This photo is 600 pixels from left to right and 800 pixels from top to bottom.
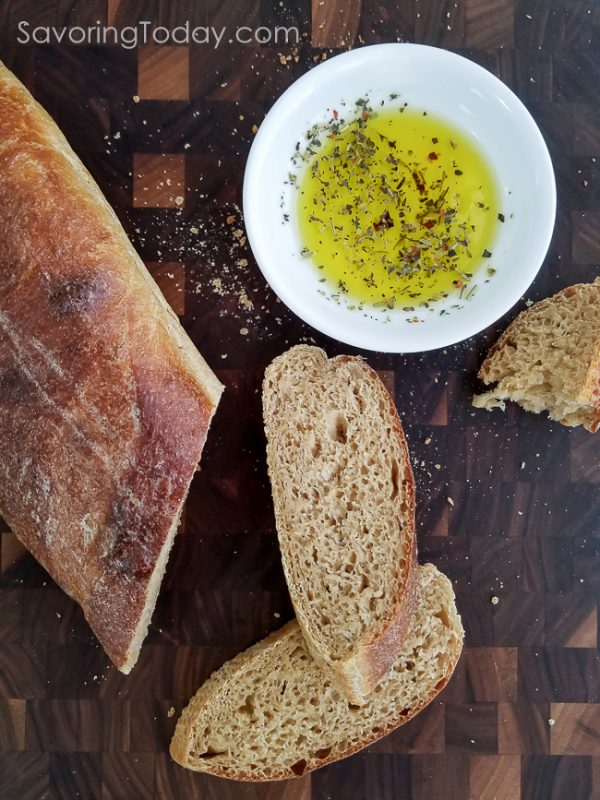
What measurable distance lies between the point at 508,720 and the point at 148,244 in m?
2.19

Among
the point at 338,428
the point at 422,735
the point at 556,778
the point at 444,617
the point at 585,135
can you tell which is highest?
the point at 585,135

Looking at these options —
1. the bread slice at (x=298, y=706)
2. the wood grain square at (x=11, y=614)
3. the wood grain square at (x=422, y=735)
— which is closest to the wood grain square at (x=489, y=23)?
the bread slice at (x=298, y=706)

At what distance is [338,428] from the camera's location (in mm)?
2576

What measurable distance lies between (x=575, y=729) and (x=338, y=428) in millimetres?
1448

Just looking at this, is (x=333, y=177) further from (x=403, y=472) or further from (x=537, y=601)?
(x=537, y=601)

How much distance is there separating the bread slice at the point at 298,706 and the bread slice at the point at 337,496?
0.12 meters

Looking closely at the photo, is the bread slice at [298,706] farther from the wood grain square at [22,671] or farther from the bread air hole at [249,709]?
the wood grain square at [22,671]

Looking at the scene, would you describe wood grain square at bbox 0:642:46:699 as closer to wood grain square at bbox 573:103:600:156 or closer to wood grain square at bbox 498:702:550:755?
wood grain square at bbox 498:702:550:755

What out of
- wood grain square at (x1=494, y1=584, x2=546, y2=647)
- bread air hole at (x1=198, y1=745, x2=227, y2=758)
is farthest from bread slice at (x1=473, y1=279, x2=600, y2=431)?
bread air hole at (x1=198, y1=745, x2=227, y2=758)

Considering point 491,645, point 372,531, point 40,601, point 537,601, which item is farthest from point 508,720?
point 40,601

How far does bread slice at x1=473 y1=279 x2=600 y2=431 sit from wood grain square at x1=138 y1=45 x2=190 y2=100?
1450mm

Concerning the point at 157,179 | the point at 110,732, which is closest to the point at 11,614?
the point at 110,732

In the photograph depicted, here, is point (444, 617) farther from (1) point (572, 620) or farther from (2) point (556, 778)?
(2) point (556, 778)

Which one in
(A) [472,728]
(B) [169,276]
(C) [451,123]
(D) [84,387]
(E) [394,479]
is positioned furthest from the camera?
(A) [472,728]
